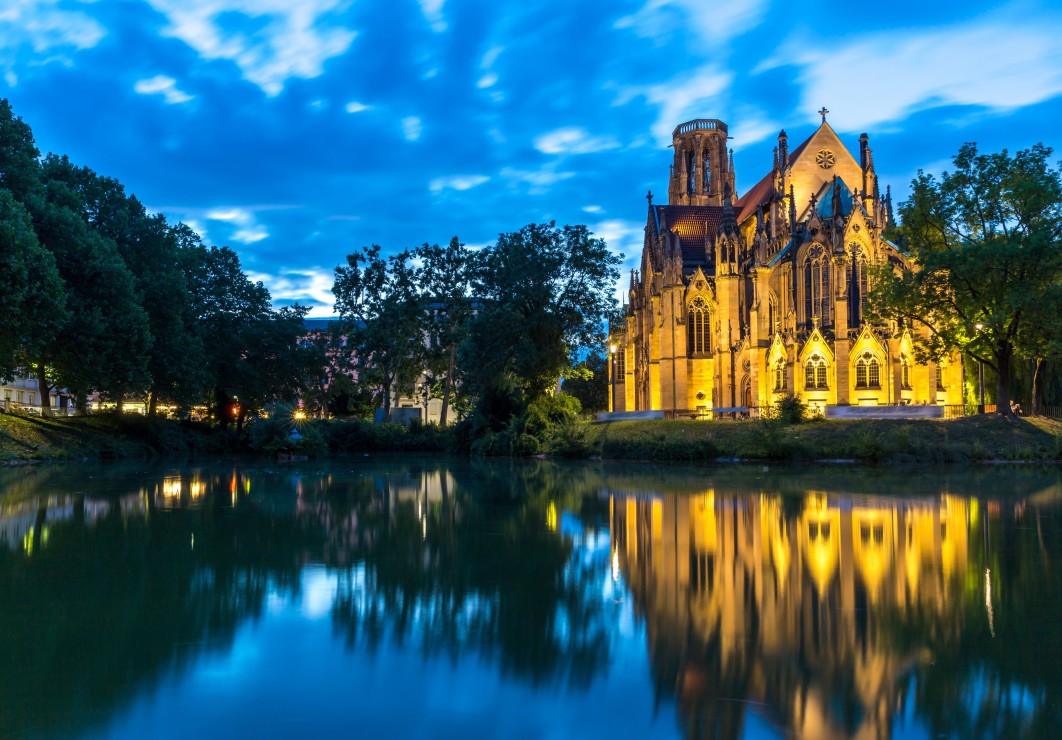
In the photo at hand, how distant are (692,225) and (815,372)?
20.8m

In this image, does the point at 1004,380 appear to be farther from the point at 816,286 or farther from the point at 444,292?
the point at 444,292

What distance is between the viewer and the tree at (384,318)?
6022 centimetres

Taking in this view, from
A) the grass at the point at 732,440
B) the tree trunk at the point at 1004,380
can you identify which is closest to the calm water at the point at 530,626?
the grass at the point at 732,440

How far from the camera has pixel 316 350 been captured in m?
61.0

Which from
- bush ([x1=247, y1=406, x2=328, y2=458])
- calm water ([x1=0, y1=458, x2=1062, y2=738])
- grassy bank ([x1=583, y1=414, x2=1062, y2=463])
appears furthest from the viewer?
bush ([x1=247, y1=406, x2=328, y2=458])

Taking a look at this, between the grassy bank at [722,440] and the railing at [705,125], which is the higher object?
the railing at [705,125]

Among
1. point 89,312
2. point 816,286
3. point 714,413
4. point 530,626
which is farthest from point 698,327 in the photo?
point 530,626

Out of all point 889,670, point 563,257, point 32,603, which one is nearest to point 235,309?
point 563,257

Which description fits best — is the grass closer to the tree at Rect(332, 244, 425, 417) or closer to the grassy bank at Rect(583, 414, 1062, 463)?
the grassy bank at Rect(583, 414, 1062, 463)

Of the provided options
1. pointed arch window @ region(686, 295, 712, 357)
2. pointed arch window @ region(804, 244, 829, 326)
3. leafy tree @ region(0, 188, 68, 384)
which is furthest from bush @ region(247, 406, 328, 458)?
pointed arch window @ region(804, 244, 829, 326)

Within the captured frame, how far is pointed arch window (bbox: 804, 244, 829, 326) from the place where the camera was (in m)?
54.2

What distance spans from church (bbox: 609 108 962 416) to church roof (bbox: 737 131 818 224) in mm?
223

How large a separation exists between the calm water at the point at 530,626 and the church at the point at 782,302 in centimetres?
3487

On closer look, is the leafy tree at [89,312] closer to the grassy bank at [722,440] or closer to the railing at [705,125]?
the grassy bank at [722,440]
